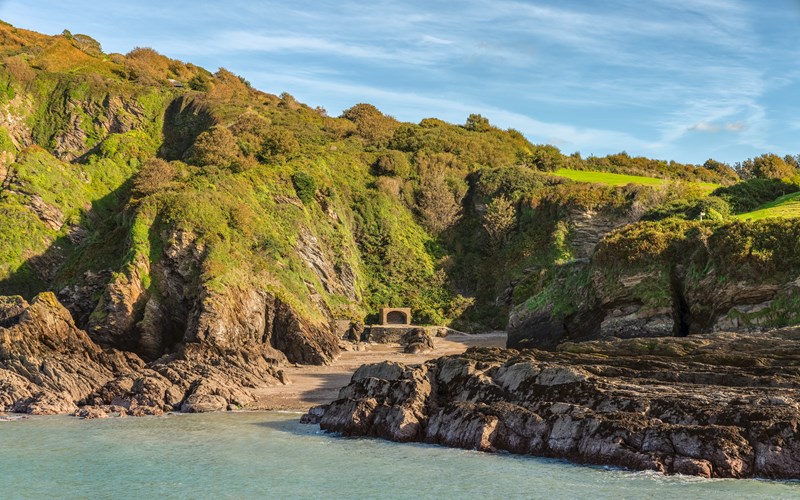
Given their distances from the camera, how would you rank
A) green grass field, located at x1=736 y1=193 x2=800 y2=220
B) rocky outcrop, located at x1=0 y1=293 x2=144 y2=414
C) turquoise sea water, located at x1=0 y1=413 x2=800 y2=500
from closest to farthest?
turquoise sea water, located at x1=0 y1=413 x2=800 y2=500 < rocky outcrop, located at x1=0 y1=293 x2=144 y2=414 < green grass field, located at x1=736 y1=193 x2=800 y2=220

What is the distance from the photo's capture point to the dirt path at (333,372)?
38.7m

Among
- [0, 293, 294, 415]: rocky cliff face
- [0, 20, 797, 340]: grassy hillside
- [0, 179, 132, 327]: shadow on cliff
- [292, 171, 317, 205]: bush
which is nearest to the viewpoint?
[0, 293, 294, 415]: rocky cliff face

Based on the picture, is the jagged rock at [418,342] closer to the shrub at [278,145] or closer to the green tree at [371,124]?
the shrub at [278,145]

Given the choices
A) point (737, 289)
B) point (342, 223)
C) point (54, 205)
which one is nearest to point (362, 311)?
point (342, 223)

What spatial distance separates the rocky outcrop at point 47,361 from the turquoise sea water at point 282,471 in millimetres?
5059

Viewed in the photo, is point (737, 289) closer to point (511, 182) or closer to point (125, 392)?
point (125, 392)

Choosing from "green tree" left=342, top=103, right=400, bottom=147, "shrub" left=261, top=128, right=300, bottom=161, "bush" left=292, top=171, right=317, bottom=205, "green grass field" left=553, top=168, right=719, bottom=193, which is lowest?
"bush" left=292, top=171, right=317, bottom=205

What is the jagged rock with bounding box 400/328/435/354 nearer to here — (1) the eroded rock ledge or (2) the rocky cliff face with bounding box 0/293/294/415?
(2) the rocky cliff face with bounding box 0/293/294/415

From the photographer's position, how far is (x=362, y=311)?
6669cm

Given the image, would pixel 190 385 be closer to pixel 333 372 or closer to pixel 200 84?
pixel 333 372

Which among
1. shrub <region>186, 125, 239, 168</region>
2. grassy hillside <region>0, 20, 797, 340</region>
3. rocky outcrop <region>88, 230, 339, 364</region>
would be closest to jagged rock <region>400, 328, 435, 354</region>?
rocky outcrop <region>88, 230, 339, 364</region>

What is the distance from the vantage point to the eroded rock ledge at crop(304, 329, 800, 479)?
22.8 metres

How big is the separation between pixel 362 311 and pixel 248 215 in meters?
12.4

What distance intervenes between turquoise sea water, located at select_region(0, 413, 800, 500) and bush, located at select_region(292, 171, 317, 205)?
3981 centimetres
